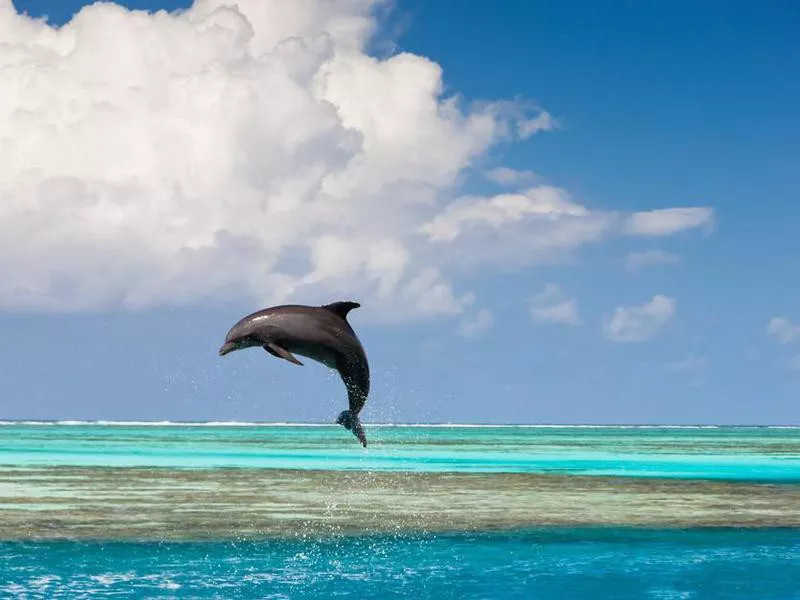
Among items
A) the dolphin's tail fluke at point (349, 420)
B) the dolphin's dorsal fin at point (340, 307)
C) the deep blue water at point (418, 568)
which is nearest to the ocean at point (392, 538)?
the deep blue water at point (418, 568)

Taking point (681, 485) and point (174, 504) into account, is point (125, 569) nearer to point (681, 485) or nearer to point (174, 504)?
point (174, 504)

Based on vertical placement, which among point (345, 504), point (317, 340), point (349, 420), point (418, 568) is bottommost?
point (418, 568)

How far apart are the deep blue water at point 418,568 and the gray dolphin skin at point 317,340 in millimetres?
8629

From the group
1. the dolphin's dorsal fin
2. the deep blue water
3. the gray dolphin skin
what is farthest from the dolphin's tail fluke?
the deep blue water

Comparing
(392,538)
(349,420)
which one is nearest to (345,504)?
(392,538)

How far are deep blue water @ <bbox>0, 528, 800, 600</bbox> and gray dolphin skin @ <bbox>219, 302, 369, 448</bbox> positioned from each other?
863cm

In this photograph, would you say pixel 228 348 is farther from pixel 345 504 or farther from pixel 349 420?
pixel 345 504

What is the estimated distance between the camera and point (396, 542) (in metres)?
30.7

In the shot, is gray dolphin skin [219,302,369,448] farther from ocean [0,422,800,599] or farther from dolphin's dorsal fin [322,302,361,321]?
ocean [0,422,800,599]

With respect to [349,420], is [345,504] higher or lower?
lower

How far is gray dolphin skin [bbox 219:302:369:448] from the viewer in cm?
1477

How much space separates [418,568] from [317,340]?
42.0ft

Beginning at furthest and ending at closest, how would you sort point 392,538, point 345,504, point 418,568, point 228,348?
point 345,504
point 392,538
point 418,568
point 228,348

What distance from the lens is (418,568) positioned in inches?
1061
